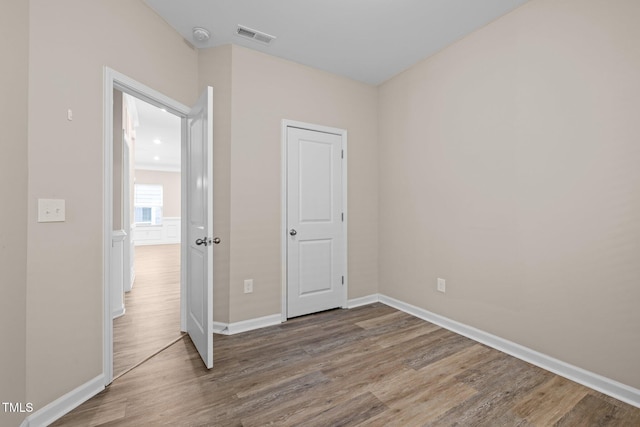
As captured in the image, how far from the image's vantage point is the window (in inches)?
374

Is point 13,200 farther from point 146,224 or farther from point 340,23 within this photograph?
point 146,224

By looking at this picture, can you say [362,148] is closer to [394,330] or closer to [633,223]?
[394,330]

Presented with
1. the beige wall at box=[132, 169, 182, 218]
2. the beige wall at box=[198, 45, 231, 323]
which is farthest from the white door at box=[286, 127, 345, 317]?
the beige wall at box=[132, 169, 182, 218]

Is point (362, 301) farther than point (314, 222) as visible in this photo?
Yes

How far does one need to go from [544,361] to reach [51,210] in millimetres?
3470

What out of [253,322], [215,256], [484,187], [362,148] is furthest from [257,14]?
[253,322]

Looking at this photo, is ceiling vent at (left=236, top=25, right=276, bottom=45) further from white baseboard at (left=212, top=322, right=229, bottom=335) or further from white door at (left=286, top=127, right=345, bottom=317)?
white baseboard at (left=212, top=322, right=229, bottom=335)

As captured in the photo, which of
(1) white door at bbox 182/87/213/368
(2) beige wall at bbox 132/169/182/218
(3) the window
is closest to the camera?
(1) white door at bbox 182/87/213/368

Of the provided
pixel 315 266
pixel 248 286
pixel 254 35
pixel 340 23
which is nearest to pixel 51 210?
pixel 248 286

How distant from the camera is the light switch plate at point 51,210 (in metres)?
1.52

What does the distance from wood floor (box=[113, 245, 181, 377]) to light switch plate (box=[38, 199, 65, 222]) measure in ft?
3.92

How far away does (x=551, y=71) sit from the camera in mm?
1991

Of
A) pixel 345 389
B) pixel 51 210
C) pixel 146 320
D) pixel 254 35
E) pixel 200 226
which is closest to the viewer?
pixel 51 210

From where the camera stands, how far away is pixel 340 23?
92.4 inches
